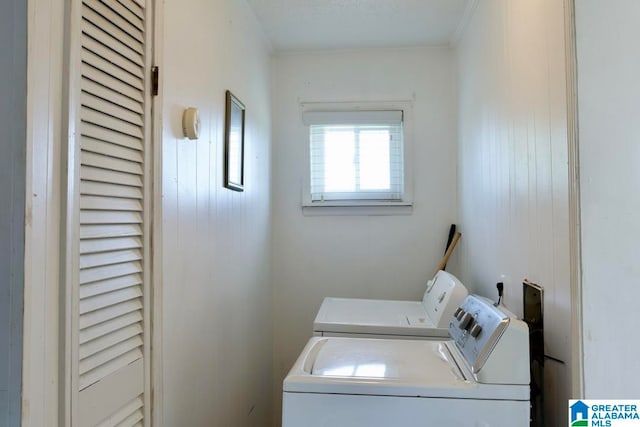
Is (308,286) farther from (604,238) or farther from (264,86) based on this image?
(604,238)

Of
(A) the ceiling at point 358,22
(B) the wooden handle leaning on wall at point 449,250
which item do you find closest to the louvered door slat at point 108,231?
(A) the ceiling at point 358,22

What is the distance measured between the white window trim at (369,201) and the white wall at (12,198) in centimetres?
199

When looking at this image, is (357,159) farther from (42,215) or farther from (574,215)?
(42,215)

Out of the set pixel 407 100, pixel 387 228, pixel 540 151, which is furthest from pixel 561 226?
pixel 407 100

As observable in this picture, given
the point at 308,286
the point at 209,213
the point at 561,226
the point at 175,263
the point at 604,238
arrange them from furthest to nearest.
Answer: the point at 308,286
the point at 209,213
the point at 175,263
the point at 561,226
the point at 604,238

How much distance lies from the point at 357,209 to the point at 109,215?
1826 mm

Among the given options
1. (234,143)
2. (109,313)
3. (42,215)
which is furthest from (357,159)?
(42,215)

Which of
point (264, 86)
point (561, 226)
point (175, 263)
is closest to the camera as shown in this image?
point (561, 226)

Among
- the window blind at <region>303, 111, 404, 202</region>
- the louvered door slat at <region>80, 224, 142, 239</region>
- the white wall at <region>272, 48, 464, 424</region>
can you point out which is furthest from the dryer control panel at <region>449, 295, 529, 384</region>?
the window blind at <region>303, 111, 404, 202</region>

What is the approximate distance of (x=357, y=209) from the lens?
258cm

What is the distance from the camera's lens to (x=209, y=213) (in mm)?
1551

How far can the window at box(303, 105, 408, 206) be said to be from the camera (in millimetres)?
2578

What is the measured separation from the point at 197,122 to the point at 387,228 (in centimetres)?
154

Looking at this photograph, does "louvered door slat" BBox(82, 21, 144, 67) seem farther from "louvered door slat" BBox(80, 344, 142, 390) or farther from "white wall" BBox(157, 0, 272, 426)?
"louvered door slat" BBox(80, 344, 142, 390)
